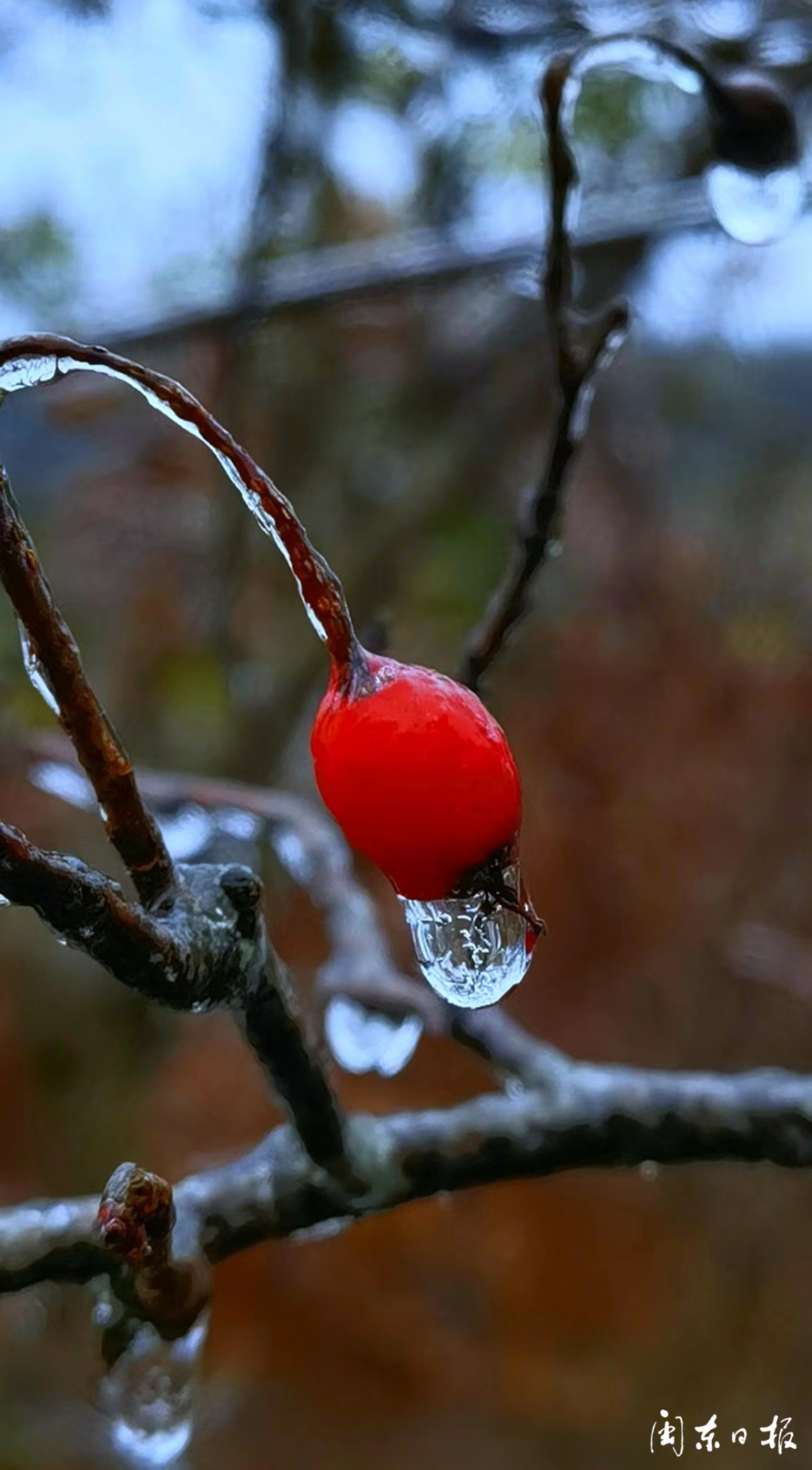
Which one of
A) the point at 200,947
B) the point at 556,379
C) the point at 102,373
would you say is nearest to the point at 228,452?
the point at 102,373

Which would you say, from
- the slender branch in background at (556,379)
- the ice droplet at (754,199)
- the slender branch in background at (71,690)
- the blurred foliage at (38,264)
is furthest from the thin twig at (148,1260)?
the blurred foliage at (38,264)

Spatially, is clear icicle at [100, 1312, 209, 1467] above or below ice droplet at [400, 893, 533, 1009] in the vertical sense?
below

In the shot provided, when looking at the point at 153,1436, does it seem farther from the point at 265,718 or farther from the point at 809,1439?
the point at 809,1439

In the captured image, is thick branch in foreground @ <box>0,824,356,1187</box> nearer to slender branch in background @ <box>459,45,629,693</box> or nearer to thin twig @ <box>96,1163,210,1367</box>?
thin twig @ <box>96,1163,210,1367</box>

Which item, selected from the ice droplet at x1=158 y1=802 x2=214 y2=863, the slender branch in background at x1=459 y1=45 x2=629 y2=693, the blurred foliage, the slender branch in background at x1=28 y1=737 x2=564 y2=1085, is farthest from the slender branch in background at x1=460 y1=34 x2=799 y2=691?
the blurred foliage

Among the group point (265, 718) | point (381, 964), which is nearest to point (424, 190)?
point (265, 718)

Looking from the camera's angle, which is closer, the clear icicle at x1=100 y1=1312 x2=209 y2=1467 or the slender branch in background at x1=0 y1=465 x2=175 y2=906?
the slender branch in background at x1=0 y1=465 x2=175 y2=906
